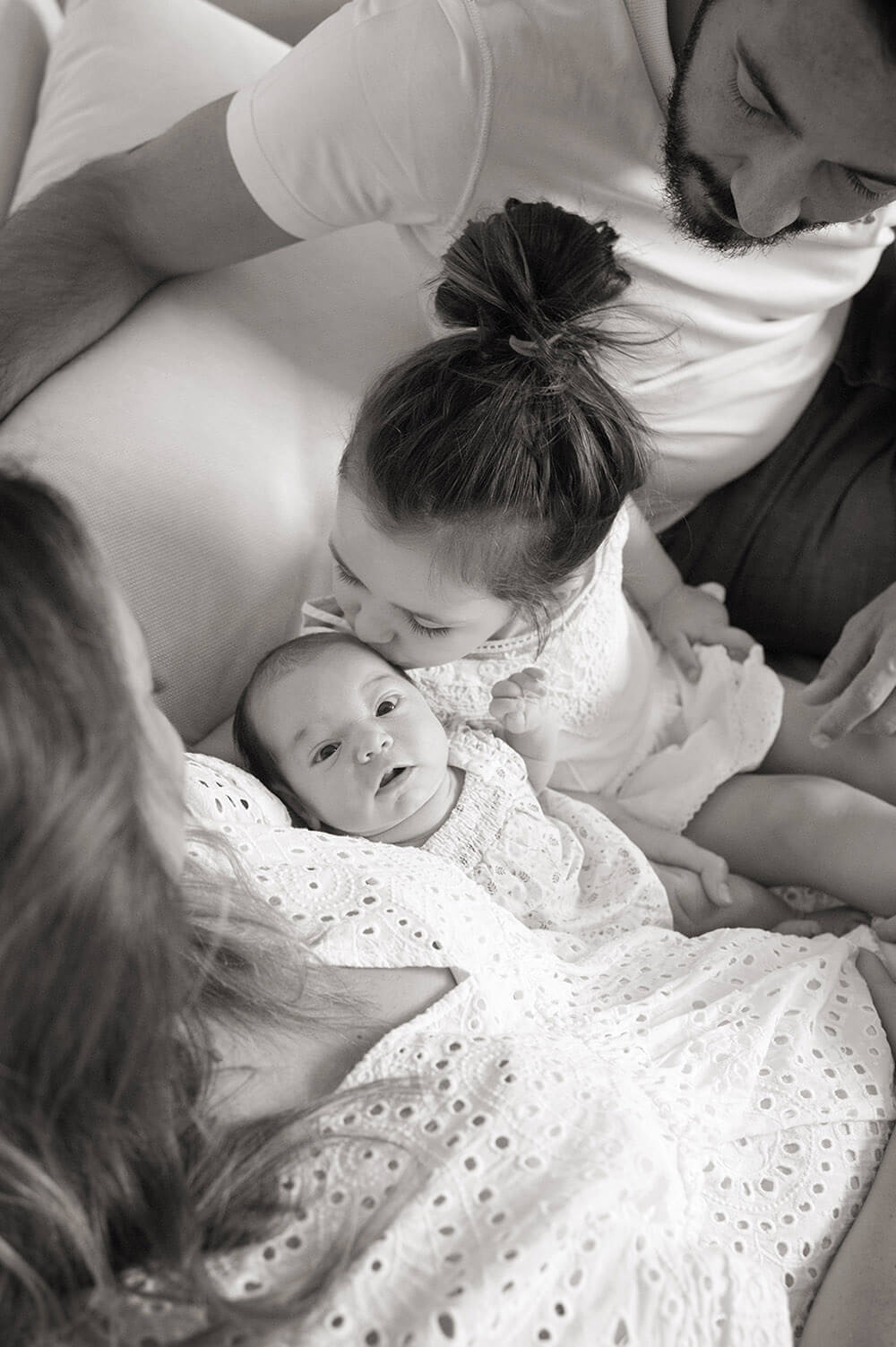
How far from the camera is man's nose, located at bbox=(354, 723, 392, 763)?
Result: 1.11 meters

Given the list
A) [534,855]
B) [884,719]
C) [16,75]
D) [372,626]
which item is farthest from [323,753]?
[16,75]

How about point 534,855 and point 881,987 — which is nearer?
point 881,987

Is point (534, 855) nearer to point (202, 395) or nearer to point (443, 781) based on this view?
point (443, 781)

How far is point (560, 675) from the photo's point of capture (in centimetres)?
132

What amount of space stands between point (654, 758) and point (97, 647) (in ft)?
3.02

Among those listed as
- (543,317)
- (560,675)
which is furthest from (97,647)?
(560,675)

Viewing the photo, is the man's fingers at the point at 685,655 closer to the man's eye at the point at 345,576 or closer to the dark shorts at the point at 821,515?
the dark shorts at the point at 821,515

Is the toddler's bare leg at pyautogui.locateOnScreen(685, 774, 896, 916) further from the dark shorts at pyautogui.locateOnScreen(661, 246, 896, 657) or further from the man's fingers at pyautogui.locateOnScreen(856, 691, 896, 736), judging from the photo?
the dark shorts at pyautogui.locateOnScreen(661, 246, 896, 657)

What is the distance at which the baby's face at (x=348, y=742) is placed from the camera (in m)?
1.12

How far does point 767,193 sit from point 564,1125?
85 cm

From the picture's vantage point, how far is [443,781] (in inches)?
47.7

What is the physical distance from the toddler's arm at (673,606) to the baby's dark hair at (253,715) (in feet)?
1.49

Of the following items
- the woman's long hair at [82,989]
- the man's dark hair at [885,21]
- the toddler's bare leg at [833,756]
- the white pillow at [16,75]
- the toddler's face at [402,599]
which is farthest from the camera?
the white pillow at [16,75]

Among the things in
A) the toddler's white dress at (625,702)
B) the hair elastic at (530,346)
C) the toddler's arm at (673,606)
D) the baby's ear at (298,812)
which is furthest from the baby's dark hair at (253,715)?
the toddler's arm at (673,606)
